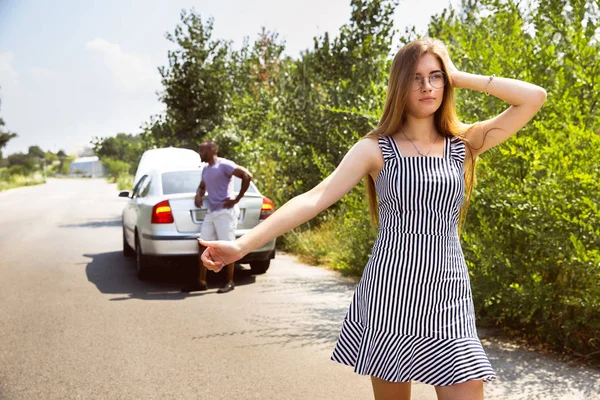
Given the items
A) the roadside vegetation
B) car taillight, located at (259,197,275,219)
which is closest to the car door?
car taillight, located at (259,197,275,219)

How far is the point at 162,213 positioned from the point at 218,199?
2.75 feet

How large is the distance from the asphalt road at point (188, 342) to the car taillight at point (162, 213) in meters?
0.59

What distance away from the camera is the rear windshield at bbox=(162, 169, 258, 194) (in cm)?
1009

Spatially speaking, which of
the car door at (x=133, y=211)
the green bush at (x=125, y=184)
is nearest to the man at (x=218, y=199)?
the car door at (x=133, y=211)

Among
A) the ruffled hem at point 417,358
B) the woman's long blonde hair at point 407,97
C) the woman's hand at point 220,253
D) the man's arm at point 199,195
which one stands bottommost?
the ruffled hem at point 417,358

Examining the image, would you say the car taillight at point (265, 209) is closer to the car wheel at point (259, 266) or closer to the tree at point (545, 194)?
the car wheel at point (259, 266)

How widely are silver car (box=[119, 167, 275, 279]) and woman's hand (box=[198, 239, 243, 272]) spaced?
6.92 m

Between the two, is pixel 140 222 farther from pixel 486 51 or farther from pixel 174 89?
pixel 174 89

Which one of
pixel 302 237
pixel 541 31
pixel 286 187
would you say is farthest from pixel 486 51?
pixel 286 187

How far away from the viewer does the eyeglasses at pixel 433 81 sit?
2781 mm

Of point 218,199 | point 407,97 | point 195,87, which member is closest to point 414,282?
point 407,97

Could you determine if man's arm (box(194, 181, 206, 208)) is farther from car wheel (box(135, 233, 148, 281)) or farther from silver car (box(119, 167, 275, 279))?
car wheel (box(135, 233, 148, 281))

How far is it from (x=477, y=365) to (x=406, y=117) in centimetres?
100

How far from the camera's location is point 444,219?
2.72 meters
